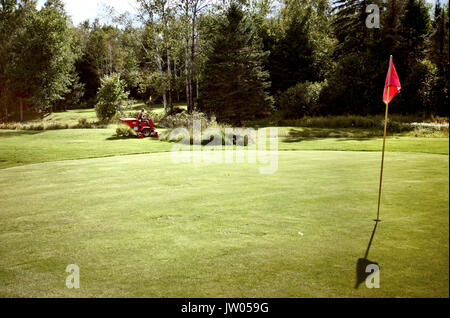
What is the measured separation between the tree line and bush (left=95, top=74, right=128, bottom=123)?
1048 mm

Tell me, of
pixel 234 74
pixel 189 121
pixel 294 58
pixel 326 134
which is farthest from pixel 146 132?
pixel 294 58

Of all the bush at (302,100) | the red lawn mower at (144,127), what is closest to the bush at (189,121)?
the red lawn mower at (144,127)

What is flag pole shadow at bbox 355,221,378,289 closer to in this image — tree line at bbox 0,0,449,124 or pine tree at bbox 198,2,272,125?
tree line at bbox 0,0,449,124

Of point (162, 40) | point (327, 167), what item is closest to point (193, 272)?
point (327, 167)

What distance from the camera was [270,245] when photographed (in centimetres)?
321

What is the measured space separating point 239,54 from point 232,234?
24.9m

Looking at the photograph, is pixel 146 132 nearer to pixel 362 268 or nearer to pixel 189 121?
pixel 189 121

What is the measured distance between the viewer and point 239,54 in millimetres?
26484

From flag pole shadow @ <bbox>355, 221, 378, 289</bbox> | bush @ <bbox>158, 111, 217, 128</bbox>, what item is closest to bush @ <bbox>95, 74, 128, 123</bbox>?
bush @ <bbox>158, 111, 217, 128</bbox>

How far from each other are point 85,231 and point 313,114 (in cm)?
2377

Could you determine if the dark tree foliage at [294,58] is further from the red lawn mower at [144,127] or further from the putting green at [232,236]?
the putting green at [232,236]

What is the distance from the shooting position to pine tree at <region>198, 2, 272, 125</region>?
86.2ft

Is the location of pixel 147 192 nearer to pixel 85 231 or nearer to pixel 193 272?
pixel 85 231
